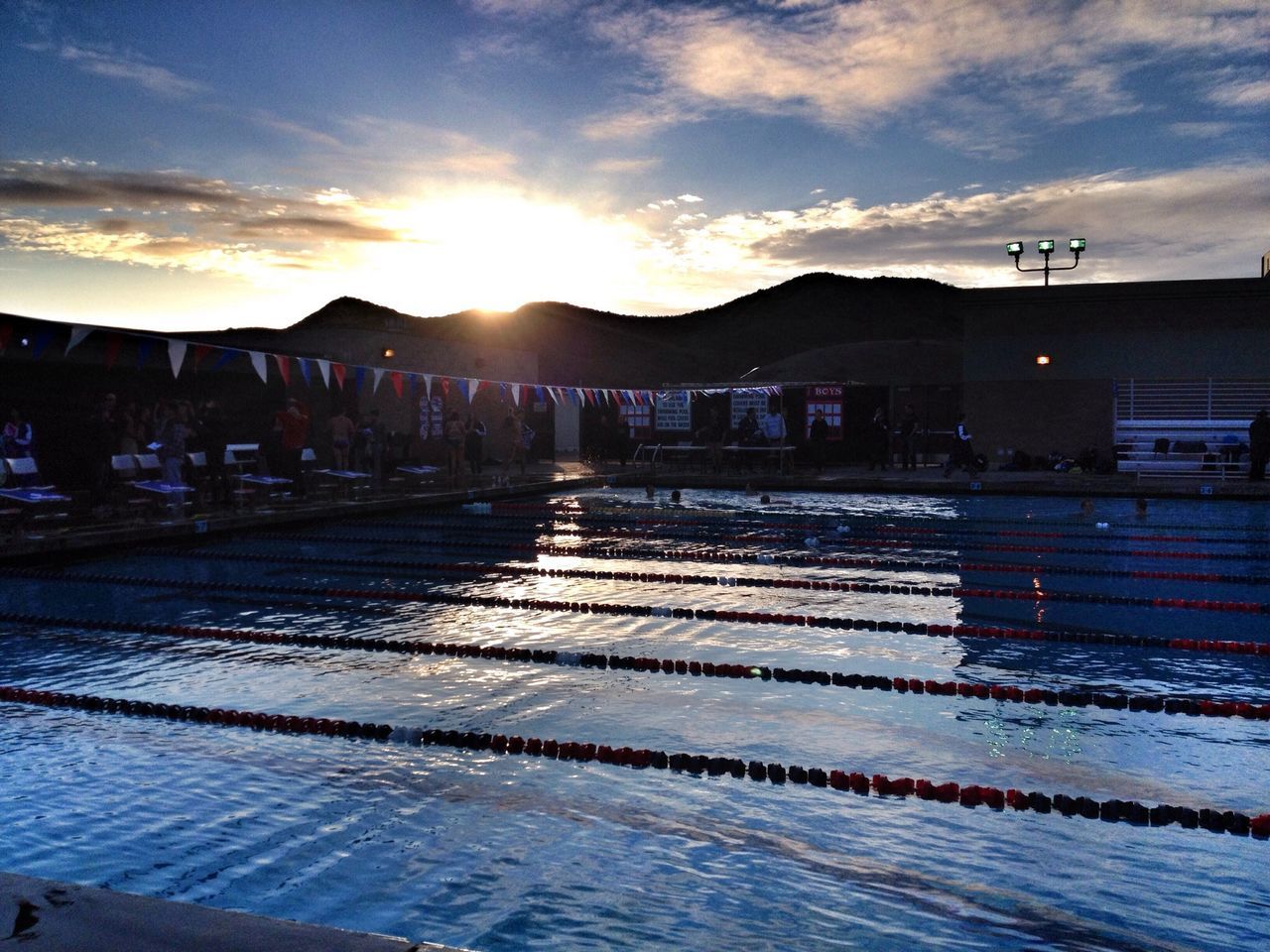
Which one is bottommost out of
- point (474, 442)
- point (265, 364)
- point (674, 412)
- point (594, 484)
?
point (594, 484)

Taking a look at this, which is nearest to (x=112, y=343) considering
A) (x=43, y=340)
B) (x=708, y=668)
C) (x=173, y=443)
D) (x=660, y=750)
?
(x=43, y=340)

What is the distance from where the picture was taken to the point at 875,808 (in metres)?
5.03

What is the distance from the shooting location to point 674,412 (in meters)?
29.5

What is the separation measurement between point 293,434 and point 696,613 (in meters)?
9.69

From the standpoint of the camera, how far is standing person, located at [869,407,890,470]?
25.7m

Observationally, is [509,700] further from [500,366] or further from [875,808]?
[500,366]

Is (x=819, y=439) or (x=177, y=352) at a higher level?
(x=177, y=352)

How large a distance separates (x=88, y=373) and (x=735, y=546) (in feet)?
42.3

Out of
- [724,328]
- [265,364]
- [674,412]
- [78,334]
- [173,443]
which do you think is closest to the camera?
[78,334]

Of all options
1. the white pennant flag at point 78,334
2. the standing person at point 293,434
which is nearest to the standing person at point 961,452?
the standing person at point 293,434

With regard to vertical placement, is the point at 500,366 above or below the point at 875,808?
above

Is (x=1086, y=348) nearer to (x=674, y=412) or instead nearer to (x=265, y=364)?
(x=674, y=412)

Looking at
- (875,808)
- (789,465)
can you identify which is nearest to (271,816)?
(875,808)

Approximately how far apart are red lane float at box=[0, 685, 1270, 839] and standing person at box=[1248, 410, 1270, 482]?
18790 millimetres
